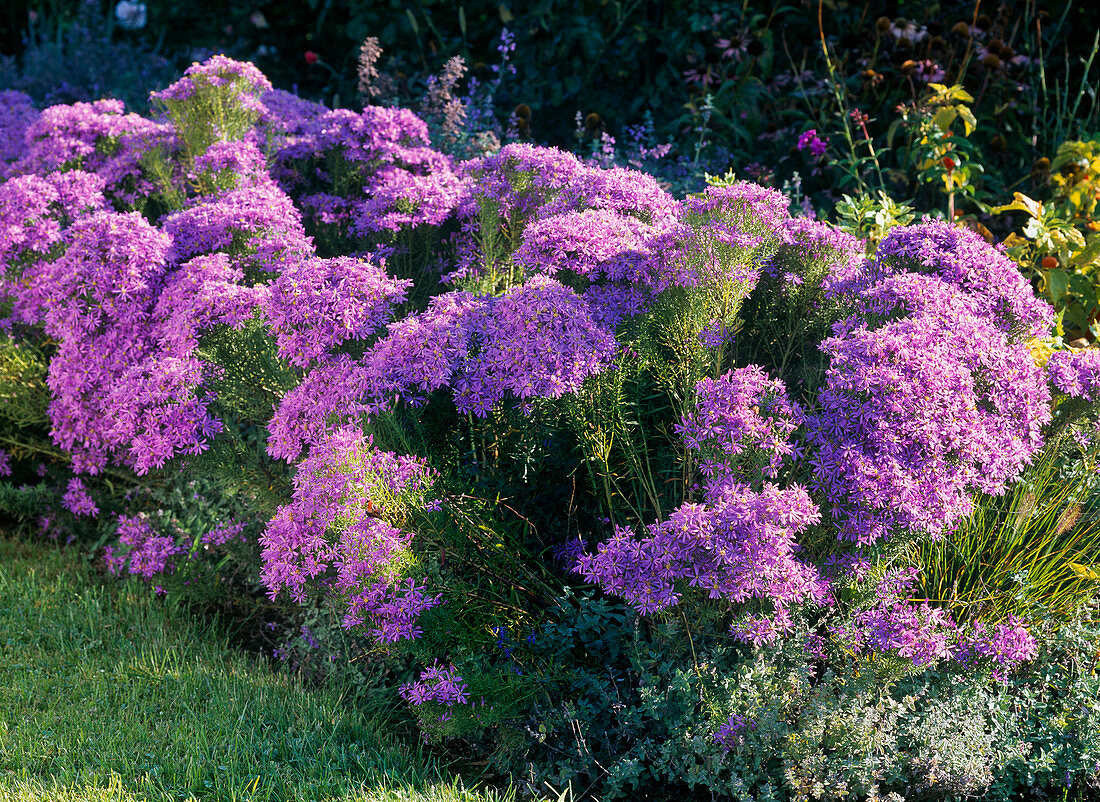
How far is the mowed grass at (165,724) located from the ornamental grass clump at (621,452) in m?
0.28

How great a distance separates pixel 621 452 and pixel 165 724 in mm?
1925

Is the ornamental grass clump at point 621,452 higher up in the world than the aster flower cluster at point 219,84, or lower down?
lower down

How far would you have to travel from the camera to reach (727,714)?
9.71 feet

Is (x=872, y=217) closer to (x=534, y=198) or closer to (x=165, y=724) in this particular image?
(x=534, y=198)

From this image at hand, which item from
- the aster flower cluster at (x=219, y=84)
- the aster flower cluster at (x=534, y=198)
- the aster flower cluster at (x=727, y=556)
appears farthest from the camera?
the aster flower cluster at (x=219, y=84)

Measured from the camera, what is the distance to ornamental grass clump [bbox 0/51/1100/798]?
9.63 feet

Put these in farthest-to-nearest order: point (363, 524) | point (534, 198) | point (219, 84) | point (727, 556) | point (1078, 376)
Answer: point (219, 84), point (534, 198), point (1078, 376), point (363, 524), point (727, 556)

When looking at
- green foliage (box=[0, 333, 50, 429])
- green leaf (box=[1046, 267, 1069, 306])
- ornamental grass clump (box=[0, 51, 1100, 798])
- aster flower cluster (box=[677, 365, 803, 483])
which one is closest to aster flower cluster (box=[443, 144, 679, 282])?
ornamental grass clump (box=[0, 51, 1100, 798])

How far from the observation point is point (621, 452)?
3.55 m

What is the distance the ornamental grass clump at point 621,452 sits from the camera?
2.94 meters

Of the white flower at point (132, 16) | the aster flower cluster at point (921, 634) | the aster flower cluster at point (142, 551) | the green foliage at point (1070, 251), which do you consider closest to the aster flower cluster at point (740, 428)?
the aster flower cluster at point (921, 634)

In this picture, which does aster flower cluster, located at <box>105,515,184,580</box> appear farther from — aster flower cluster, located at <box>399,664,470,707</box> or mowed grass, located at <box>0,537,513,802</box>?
aster flower cluster, located at <box>399,664,470,707</box>

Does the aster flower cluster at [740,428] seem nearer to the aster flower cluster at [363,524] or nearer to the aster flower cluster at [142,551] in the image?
the aster flower cluster at [363,524]

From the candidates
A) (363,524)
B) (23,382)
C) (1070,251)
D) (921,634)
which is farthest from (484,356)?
(1070,251)
